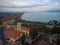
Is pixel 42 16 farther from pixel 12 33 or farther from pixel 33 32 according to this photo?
pixel 12 33

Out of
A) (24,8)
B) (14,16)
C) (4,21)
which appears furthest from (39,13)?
(4,21)

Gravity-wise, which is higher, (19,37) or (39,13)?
(39,13)

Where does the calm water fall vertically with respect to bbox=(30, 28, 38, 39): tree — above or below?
above

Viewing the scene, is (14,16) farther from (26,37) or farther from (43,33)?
(43,33)

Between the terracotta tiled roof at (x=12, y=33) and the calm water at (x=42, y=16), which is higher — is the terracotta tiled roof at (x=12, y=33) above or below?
below

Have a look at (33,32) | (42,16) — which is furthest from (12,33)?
(42,16)

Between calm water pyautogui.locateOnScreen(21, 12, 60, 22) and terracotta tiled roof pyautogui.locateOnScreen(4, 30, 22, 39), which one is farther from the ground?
calm water pyautogui.locateOnScreen(21, 12, 60, 22)

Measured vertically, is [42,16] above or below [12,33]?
above

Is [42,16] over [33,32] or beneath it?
over
